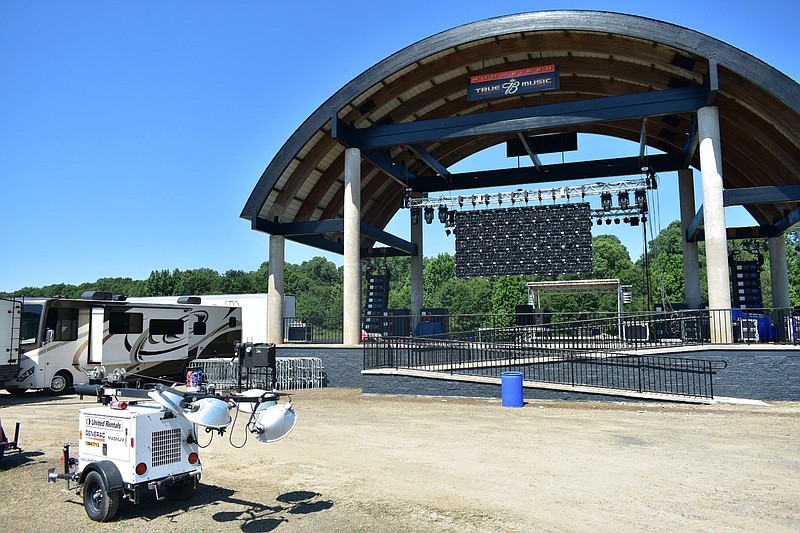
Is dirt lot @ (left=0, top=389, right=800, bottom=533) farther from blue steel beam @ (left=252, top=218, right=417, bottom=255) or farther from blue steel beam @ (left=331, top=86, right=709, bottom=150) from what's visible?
blue steel beam @ (left=252, top=218, right=417, bottom=255)

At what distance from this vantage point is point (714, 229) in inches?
687

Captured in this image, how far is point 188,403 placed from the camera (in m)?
5.88

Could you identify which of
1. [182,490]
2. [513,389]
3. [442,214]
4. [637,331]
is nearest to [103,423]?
[182,490]

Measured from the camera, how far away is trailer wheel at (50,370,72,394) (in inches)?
706

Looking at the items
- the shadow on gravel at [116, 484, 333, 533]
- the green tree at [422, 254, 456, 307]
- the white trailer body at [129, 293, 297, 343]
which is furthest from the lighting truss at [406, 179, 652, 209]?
the green tree at [422, 254, 456, 307]

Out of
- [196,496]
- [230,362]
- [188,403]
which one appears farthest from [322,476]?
[230,362]

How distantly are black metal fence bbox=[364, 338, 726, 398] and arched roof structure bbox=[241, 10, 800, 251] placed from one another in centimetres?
569

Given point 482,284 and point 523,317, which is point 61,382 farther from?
A: point 482,284

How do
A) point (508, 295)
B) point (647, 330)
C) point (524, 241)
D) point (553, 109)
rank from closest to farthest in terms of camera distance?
point (553, 109)
point (647, 330)
point (524, 241)
point (508, 295)

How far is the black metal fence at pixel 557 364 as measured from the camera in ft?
51.6

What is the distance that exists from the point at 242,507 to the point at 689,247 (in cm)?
2300

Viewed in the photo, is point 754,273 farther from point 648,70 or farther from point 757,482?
point 757,482

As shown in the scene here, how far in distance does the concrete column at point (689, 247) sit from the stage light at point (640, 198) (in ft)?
10.4

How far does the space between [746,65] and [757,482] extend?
44.6ft
